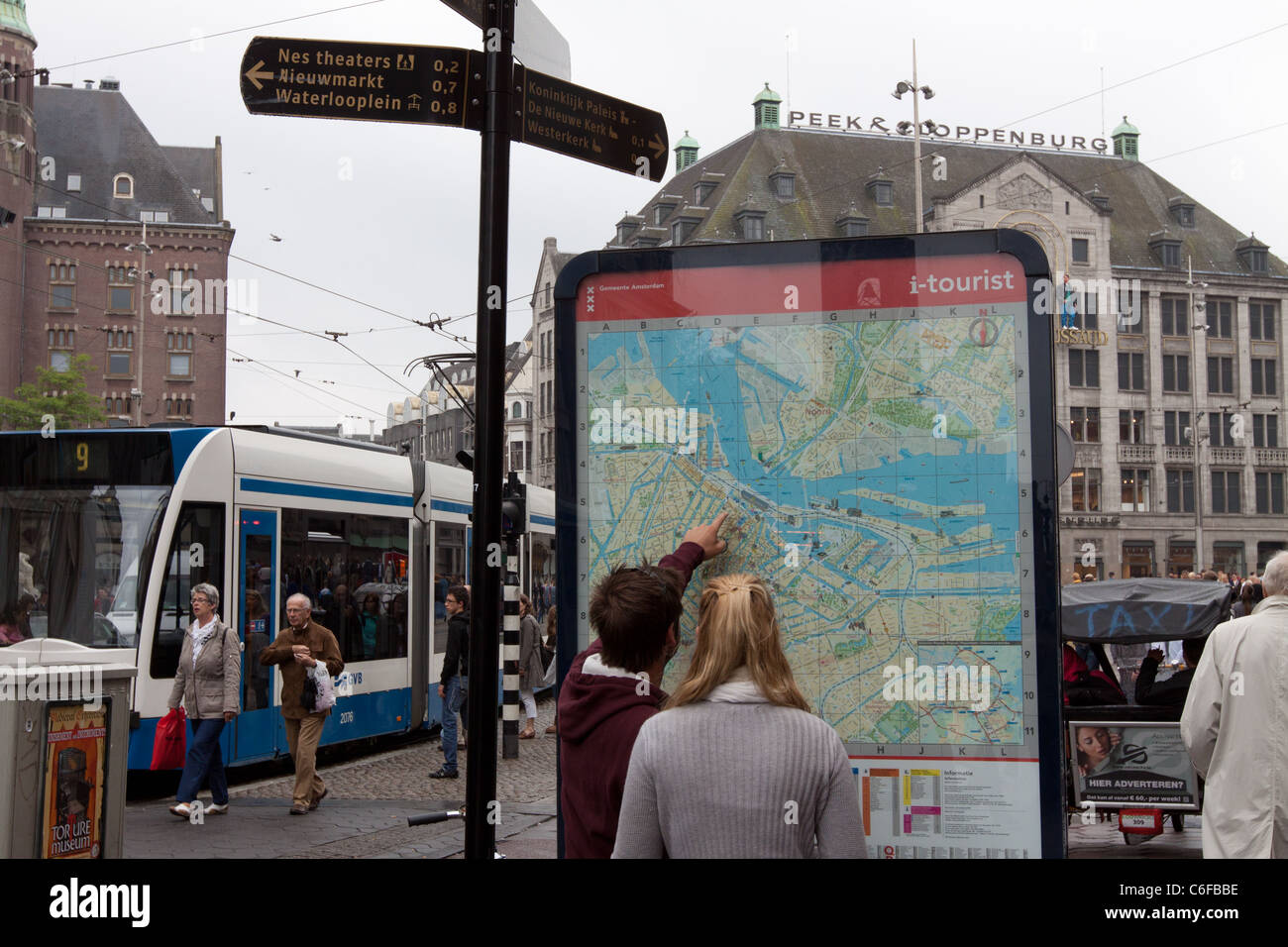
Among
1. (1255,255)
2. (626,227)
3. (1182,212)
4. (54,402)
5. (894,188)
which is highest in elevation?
(894,188)

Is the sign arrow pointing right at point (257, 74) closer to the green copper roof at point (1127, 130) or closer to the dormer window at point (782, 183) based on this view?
the dormer window at point (782, 183)

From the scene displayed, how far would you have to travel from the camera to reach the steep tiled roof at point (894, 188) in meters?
65.1

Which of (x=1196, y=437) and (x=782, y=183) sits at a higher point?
(x=782, y=183)

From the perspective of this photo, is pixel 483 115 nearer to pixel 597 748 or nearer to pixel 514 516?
pixel 597 748

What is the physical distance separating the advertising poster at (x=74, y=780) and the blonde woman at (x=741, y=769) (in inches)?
136

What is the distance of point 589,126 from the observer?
464cm

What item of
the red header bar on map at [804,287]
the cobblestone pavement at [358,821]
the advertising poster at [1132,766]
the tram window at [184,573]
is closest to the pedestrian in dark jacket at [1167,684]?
the advertising poster at [1132,766]

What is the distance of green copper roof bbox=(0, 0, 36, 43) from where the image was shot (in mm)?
59922

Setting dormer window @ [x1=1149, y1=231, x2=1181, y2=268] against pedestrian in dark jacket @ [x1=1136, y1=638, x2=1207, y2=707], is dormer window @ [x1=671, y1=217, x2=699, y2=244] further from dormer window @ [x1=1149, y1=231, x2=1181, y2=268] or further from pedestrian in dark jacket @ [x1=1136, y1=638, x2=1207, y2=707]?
pedestrian in dark jacket @ [x1=1136, y1=638, x2=1207, y2=707]

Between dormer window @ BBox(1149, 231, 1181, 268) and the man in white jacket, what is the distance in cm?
6861

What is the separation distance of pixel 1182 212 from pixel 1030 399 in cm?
7471
